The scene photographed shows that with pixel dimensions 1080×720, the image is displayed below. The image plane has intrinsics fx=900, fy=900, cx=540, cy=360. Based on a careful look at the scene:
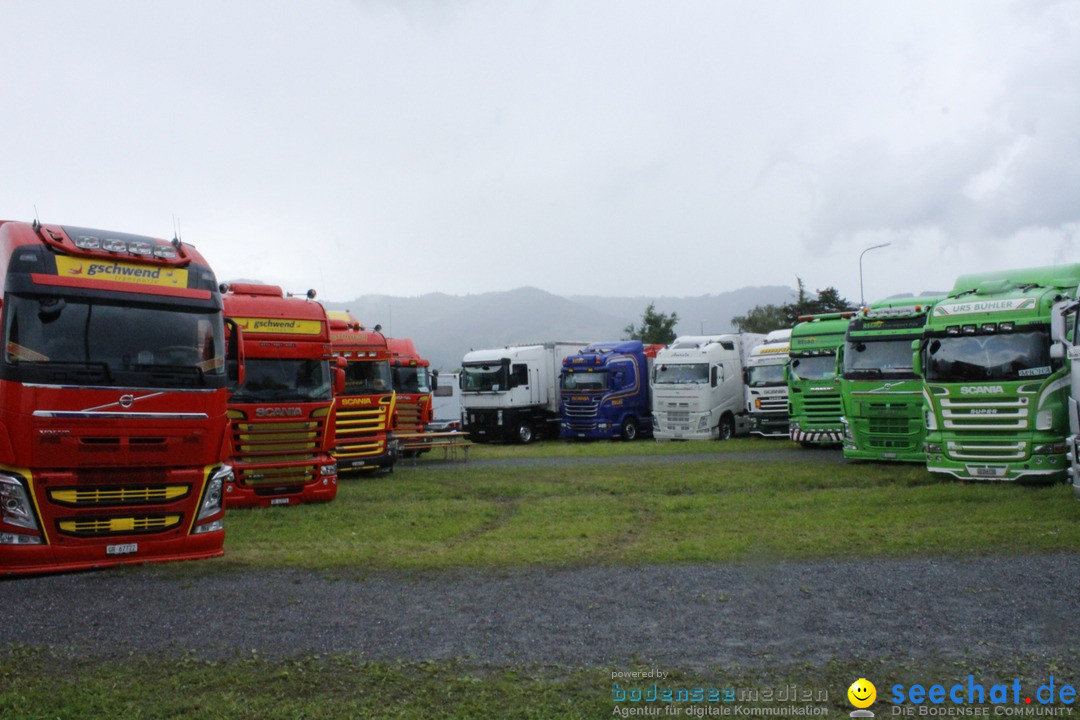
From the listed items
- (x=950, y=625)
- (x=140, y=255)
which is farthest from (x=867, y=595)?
(x=140, y=255)

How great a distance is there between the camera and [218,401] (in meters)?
8.88

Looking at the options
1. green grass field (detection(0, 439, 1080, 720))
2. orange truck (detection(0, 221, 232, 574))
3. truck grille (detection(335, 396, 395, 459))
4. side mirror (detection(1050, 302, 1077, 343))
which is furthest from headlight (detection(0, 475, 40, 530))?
side mirror (detection(1050, 302, 1077, 343))

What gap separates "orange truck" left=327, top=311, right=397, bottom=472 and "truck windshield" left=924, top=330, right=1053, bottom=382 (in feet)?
33.1

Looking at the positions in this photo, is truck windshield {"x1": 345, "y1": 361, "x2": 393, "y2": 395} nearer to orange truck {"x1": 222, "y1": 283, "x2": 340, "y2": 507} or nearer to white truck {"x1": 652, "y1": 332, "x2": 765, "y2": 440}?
orange truck {"x1": 222, "y1": 283, "x2": 340, "y2": 507}

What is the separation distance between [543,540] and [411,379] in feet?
53.6

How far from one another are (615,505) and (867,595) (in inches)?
249

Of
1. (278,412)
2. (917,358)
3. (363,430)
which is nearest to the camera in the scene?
(278,412)

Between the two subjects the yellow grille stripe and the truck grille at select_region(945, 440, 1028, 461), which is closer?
the yellow grille stripe

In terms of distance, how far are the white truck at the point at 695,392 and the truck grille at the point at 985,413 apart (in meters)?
12.4

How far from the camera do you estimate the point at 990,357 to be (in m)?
14.1

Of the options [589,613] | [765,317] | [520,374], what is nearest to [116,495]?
[589,613]

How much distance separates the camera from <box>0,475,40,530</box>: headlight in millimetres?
7727

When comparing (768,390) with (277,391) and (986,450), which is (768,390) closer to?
(986,450)

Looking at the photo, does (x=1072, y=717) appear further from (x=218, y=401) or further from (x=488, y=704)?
(x=218, y=401)
